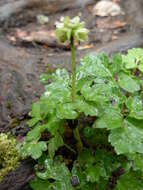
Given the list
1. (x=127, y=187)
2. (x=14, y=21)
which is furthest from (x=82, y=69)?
(x=14, y=21)

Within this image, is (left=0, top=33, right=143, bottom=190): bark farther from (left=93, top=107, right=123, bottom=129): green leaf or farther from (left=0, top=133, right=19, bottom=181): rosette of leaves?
(left=93, top=107, right=123, bottom=129): green leaf

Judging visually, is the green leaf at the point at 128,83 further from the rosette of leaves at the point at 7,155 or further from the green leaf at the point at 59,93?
the rosette of leaves at the point at 7,155

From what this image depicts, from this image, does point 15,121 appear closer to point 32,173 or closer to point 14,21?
point 32,173

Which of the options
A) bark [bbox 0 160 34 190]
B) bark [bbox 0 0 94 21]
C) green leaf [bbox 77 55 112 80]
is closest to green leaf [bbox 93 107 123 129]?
green leaf [bbox 77 55 112 80]

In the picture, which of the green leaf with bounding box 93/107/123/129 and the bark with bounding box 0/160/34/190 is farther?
the bark with bounding box 0/160/34/190

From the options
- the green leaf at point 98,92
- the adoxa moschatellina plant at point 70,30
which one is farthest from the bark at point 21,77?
the adoxa moschatellina plant at point 70,30
